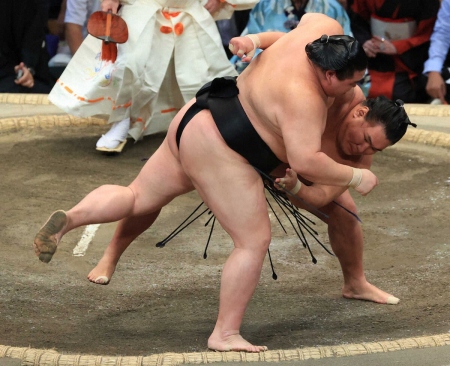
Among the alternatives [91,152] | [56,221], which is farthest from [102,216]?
[91,152]

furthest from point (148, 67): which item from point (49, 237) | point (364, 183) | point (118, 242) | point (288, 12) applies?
point (364, 183)

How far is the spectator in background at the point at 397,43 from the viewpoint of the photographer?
15.5 ft

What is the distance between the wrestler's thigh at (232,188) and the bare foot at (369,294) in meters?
0.56

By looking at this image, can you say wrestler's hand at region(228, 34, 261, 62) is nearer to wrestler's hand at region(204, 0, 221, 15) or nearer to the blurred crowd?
wrestler's hand at region(204, 0, 221, 15)

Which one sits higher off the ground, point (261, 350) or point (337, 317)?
point (261, 350)

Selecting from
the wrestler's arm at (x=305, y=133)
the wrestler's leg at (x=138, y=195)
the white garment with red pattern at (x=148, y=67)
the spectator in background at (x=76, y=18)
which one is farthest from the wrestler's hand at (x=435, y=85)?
the wrestler's arm at (x=305, y=133)

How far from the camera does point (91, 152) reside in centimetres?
403

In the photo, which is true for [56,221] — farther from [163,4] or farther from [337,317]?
[163,4]

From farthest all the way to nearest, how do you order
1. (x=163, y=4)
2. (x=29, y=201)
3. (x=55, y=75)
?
(x=55, y=75) < (x=163, y=4) < (x=29, y=201)

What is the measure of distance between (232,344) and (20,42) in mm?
3077

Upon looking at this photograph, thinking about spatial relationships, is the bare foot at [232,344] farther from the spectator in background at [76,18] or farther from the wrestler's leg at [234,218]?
the spectator in background at [76,18]

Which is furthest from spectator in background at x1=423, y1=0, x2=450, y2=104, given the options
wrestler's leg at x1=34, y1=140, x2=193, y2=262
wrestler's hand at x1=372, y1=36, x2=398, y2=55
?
wrestler's leg at x1=34, y1=140, x2=193, y2=262

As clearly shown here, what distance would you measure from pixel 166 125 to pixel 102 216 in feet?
6.06

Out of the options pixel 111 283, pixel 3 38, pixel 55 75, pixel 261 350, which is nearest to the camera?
pixel 261 350
